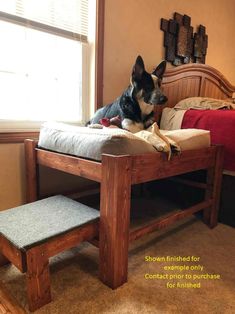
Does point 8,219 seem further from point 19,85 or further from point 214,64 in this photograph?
point 214,64

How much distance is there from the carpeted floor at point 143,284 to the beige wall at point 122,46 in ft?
1.86

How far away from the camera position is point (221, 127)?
Answer: 5.57ft

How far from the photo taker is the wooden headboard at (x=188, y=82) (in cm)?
226

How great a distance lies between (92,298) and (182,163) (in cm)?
79

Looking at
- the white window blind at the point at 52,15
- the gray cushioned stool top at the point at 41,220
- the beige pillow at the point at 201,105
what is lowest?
the gray cushioned stool top at the point at 41,220

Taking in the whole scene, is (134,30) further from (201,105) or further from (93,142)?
(93,142)

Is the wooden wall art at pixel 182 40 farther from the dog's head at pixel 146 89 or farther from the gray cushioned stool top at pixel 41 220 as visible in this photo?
the gray cushioned stool top at pixel 41 220

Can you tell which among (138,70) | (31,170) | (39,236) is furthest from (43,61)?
(39,236)

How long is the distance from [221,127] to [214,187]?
440 millimetres

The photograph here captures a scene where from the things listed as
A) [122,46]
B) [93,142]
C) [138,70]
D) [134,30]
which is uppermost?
[134,30]

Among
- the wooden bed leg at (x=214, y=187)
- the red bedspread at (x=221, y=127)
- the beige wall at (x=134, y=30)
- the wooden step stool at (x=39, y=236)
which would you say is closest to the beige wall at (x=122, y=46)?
the beige wall at (x=134, y=30)

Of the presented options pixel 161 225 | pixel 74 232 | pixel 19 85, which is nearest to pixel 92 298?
pixel 74 232

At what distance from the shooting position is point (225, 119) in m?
1.68

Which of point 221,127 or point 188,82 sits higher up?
point 188,82
